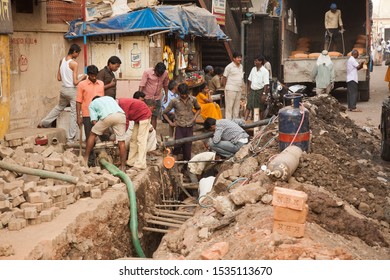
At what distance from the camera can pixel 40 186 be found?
9633mm

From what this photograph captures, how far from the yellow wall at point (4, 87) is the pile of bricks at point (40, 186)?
1.05 metres

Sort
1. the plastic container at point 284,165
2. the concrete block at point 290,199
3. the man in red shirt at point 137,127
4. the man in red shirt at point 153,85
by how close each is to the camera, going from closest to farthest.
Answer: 1. the concrete block at point 290,199
2. the plastic container at point 284,165
3. the man in red shirt at point 137,127
4. the man in red shirt at point 153,85

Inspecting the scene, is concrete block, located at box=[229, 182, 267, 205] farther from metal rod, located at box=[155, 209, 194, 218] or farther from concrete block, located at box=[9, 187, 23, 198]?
concrete block, located at box=[9, 187, 23, 198]

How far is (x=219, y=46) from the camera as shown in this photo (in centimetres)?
2138

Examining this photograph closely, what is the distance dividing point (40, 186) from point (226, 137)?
168 inches

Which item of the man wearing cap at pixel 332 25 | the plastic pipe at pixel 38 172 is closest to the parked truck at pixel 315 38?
the man wearing cap at pixel 332 25

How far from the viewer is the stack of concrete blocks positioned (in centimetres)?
641

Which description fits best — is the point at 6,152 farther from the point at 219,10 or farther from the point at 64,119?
the point at 219,10

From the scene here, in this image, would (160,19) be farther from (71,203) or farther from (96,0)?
(71,203)

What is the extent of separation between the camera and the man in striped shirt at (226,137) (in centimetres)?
1269

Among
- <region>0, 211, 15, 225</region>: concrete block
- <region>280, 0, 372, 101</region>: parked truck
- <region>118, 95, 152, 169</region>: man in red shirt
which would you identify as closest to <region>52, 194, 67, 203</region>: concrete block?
<region>0, 211, 15, 225</region>: concrete block

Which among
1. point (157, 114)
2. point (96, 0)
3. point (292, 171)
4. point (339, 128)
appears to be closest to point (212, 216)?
point (292, 171)

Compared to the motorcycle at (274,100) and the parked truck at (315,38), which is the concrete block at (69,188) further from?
the parked truck at (315,38)

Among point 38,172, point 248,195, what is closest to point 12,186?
point 38,172
